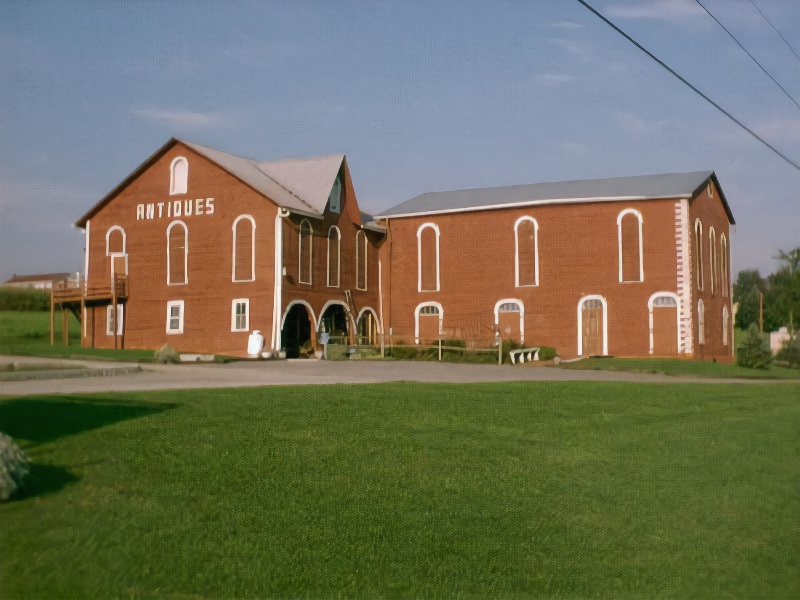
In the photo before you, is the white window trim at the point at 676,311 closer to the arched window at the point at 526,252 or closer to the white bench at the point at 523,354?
the white bench at the point at 523,354

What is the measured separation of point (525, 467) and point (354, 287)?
99.9 feet

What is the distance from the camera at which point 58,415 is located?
10297mm

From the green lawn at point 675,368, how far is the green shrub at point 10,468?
939 inches

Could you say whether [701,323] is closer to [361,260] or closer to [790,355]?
[790,355]

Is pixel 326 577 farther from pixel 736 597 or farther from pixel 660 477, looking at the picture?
pixel 660 477

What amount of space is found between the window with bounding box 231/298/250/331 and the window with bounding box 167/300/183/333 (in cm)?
269

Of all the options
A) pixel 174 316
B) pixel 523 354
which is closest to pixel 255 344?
pixel 174 316

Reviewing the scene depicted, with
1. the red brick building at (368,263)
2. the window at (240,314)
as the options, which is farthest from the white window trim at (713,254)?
the window at (240,314)

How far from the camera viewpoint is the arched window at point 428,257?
41.7 m

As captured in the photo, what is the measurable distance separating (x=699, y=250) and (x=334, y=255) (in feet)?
53.9

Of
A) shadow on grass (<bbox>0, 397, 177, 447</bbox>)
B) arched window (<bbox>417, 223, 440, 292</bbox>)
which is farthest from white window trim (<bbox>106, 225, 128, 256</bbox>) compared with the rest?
shadow on grass (<bbox>0, 397, 177, 447</bbox>)

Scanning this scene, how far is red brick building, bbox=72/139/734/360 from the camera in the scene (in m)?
35.6

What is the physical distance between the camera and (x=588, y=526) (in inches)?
314

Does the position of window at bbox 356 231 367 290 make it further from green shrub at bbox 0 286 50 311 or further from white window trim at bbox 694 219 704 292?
green shrub at bbox 0 286 50 311
